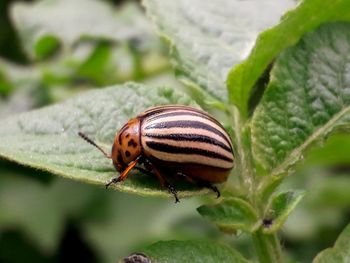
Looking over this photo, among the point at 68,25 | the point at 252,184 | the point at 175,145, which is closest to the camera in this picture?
the point at 252,184

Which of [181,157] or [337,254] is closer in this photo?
[337,254]

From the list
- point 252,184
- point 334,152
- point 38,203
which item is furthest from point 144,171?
point 38,203

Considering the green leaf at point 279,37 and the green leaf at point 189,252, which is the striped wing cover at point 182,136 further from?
the green leaf at point 189,252

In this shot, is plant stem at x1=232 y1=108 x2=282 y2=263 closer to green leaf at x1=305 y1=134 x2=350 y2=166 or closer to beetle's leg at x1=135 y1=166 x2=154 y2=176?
beetle's leg at x1=135 y1=166 x2=154 y2=176

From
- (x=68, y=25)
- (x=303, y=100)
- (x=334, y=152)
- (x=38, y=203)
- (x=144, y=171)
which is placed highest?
(x=303, y=100)

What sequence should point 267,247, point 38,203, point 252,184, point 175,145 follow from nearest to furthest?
point 267,247 < point 252,184 < point 175,145 < point 38,203

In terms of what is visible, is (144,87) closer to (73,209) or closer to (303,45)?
(303,45)

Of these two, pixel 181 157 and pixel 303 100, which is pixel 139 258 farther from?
pixel 303 100
